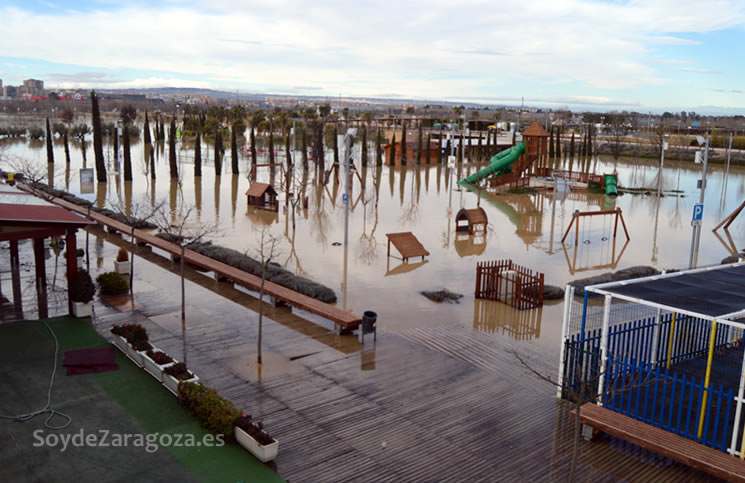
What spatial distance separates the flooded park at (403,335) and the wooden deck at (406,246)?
0.47 metres

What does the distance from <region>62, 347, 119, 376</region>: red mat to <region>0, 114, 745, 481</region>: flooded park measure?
141cm

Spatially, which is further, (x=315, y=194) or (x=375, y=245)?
(x=315, y=194)

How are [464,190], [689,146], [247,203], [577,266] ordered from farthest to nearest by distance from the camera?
[689,146]
[464,190]
[247,203]
[577,266]

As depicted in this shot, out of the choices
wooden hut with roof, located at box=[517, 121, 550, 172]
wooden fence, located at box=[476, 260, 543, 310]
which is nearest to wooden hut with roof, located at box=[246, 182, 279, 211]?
wooden fence, located at box=[476, 260, 543, 310]

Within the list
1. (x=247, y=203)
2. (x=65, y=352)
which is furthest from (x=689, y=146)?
(x=65, y=352)

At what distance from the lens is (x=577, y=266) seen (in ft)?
78.1

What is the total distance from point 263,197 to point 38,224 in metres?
20.6

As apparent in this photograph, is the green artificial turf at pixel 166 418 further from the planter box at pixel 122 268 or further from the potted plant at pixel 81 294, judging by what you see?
the planter box at pixel 122 268

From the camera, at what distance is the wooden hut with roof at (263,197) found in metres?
34.4

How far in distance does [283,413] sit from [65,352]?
212 inches

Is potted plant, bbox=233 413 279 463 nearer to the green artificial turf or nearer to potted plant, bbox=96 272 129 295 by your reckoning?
the green artificial turf

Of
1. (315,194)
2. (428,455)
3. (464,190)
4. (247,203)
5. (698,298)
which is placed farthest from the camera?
(464,190)

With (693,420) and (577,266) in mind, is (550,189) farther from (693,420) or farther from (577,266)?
(693,420)

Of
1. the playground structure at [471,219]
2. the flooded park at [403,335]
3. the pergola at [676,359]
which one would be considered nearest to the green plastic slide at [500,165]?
the flooded park at [403,335]
